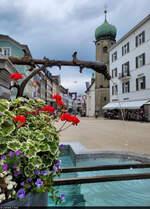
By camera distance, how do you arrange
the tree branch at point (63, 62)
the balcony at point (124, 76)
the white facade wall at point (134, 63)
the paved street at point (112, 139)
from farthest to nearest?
1. the balcony at point (124, 76)
2. the white facade wall at point (134, 63)
3. the paved street at point (112, 139)
4. the tree branch at point (63, 62)

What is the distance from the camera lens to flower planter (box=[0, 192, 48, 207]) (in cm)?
103

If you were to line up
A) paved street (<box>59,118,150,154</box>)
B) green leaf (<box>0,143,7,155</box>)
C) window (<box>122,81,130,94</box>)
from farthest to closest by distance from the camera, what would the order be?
window (<box>122,81,130,94</box>) → paved street (<box>59,118,150,154</box>) → green leaf (<box>0,143,7,155</box>)

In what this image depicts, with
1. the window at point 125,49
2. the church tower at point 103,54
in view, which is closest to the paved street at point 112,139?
the window at point 125,49

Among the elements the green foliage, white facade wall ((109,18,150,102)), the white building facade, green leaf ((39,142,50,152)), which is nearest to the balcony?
the white building facade

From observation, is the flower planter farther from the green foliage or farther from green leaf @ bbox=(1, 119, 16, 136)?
green leaf @ bbox=(1, 119, 16, 136)

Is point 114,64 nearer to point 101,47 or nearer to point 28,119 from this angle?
point 101,47

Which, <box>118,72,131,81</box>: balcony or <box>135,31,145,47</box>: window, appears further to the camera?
<box>118,72,131,81</box>: balcony

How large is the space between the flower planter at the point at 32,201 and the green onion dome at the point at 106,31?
39527 mm

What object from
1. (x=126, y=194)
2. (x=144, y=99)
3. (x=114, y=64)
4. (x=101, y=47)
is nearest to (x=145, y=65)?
(x=144, y=99)

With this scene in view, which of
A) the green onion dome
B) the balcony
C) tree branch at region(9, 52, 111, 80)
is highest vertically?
the green onion dome

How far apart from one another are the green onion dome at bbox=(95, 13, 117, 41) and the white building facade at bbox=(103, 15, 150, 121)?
8.03 m

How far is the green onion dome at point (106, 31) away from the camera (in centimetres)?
3553

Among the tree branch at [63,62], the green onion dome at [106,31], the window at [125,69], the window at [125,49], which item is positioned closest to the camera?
the tree branch at [63,62]

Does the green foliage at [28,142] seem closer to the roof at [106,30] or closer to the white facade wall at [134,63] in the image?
the white facade wall at [134,63]
